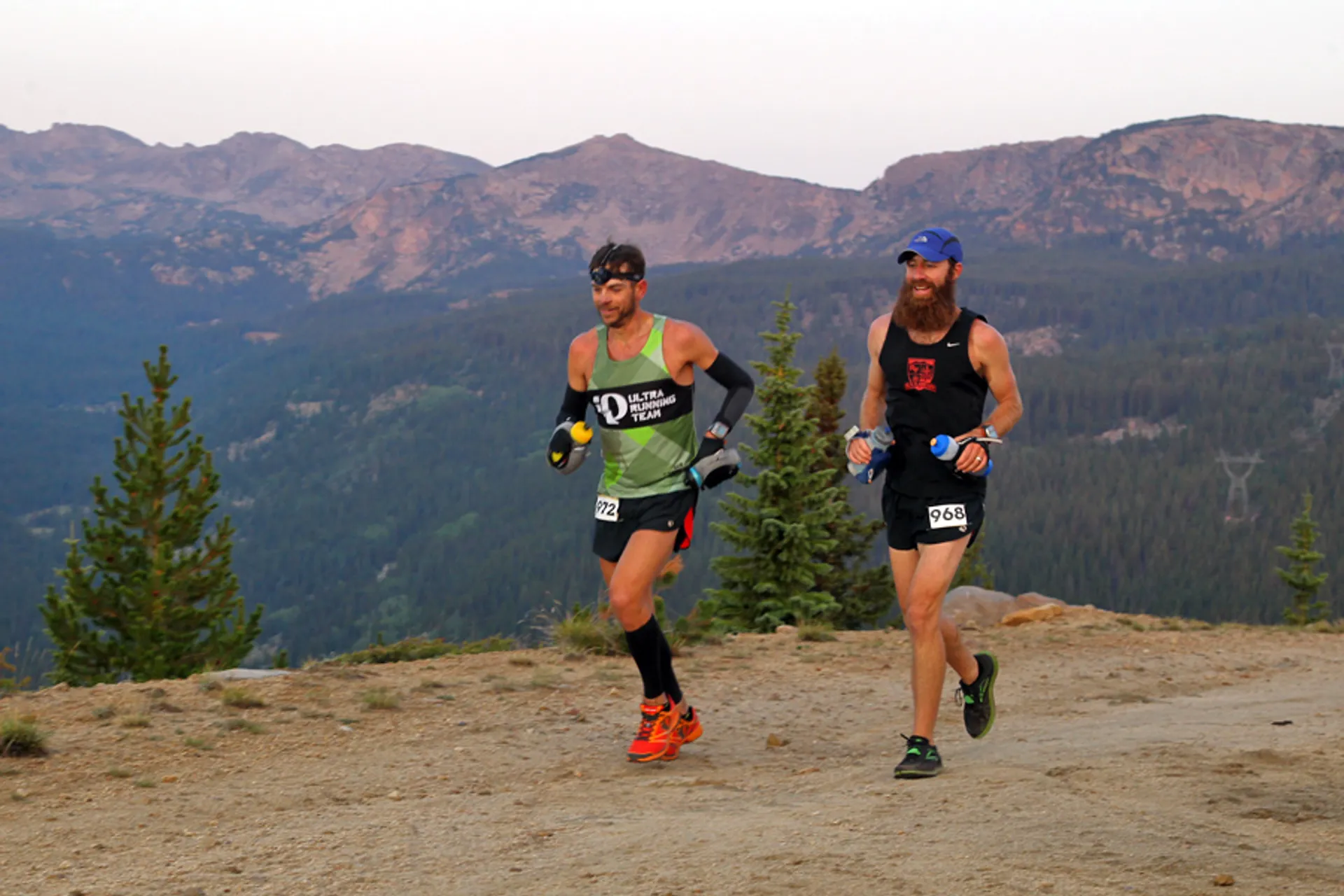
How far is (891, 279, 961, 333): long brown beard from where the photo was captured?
6.08m

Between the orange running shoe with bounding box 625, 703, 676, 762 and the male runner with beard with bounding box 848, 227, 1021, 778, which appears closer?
the male runner with beard with bounding box 848, 227, 1021, 778

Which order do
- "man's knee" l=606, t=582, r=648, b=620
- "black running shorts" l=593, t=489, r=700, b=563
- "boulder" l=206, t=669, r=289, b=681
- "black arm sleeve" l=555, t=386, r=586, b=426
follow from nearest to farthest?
"man's knee" l=606, t=582, r=648, b=620 → "black running shorts" l=593, t=489, r=700, b=563 → "black arm sleeve" l=555, t=386, r=586, b=426 → "boulder" l=206, t=669, r=289, b=681

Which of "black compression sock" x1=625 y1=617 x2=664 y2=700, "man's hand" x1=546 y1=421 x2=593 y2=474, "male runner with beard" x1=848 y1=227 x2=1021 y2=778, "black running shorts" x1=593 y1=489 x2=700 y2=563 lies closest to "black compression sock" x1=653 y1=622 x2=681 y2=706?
"black compression sock" x1=625 y1=617 x2=664 y2=700

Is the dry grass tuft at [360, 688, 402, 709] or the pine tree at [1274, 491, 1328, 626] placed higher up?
the dry grass tuft at [360, 688, 402, 709]

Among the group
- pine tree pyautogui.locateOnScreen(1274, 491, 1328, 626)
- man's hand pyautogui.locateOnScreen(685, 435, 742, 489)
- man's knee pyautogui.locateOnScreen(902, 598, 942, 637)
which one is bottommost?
pine tree pyautogui.locateOnScreen(1274, 491, 1328, 626)

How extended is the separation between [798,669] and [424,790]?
4.96 meters

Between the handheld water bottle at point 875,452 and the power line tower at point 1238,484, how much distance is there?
159618 mm

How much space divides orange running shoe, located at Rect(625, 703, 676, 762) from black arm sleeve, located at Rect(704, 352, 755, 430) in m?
1.54

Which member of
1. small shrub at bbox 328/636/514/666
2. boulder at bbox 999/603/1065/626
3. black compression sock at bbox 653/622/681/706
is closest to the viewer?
black compression sock at bbox 653/622/681/706

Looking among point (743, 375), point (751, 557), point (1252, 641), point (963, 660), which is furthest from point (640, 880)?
point (751, 557)

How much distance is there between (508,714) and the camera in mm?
8352

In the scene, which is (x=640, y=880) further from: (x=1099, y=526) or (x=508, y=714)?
(x=1099, y=526)

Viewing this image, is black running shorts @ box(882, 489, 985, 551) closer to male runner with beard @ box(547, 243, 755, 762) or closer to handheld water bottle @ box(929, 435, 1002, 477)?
handheld water bottle @ box(929, 435, 1002, 477)

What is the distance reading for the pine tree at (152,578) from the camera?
21266 mm
